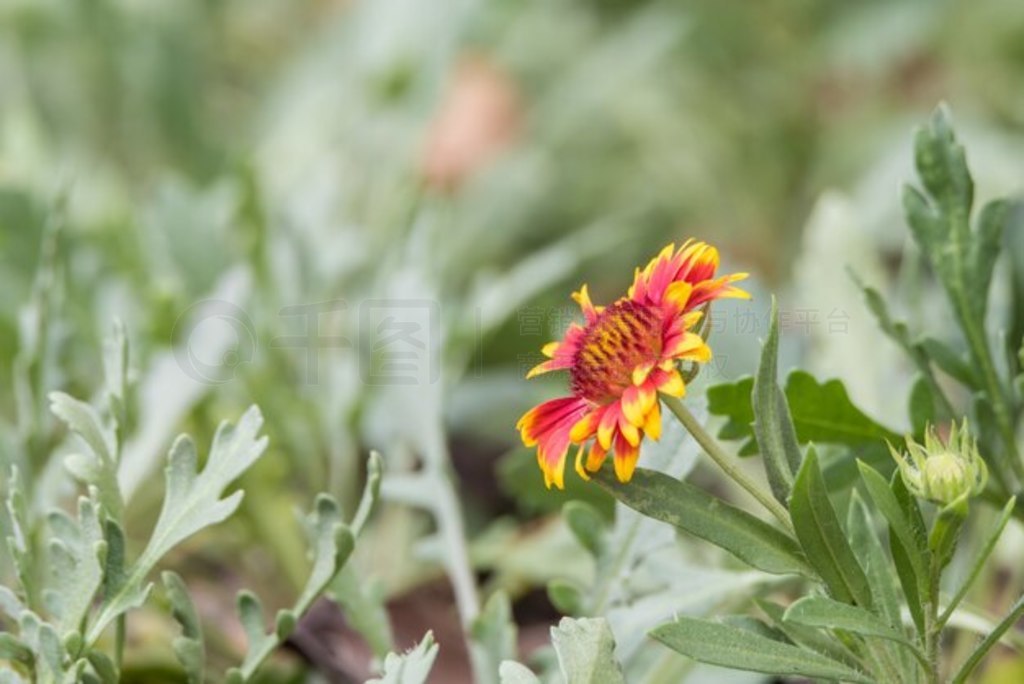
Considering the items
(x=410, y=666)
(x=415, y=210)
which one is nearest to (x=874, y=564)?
(x=410, y=666)

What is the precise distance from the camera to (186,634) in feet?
1.43

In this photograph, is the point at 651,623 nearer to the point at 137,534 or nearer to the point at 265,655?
the point at 265,655

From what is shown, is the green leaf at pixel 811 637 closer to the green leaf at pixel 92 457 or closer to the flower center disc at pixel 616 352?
the flower center disc at pixel 616 352

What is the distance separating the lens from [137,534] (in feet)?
2.42

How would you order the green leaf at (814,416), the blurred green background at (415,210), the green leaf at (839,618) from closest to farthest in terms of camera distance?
the green leaf at (839,618)
the green leaf at (814,416)
the blurred green background at (415,210)

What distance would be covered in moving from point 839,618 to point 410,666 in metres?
0.11

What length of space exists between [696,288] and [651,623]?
154 mm

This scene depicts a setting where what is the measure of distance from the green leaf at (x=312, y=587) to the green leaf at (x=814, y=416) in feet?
0.41

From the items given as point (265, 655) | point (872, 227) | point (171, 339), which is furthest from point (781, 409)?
point (872, 227)

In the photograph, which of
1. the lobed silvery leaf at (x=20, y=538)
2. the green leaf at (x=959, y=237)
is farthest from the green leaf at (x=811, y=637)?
the lobed silvery leaf at (x=20, y=538)

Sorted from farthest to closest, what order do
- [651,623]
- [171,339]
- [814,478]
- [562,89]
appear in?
[562,89] → [171,339] → [651,623] → [814,478]

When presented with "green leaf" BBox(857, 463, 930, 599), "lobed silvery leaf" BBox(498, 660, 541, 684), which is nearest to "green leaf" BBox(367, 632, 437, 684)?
"lobed silvery leaf" BBox(498, 660, 541, 684)

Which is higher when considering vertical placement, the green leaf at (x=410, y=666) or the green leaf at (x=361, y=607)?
the green leaf at (x=361, y=607)

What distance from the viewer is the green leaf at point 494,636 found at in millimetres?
487
